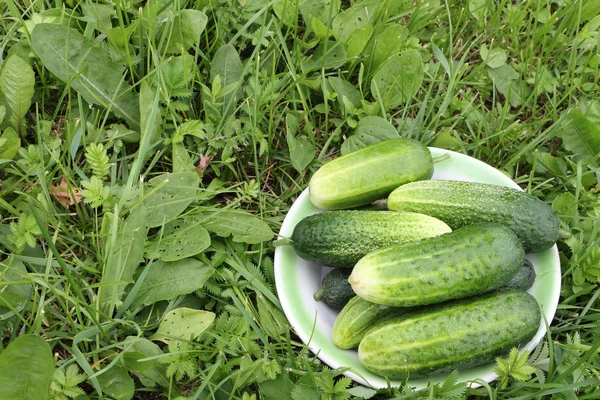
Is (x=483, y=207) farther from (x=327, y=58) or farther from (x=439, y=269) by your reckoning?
(x=327, y=58)

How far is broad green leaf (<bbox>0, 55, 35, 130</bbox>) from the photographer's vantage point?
3107mm

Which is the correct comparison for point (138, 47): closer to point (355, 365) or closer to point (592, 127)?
point (355, 365)

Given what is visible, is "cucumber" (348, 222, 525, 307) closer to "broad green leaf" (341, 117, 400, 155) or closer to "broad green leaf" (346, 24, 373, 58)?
"broad green leaf" (341, 117, 400, 155)

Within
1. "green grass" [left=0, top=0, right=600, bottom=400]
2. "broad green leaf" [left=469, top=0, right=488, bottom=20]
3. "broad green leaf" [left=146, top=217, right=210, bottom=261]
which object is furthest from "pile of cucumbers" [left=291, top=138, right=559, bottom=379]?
"broad green leaf" [left=469, top=0, right=488, bottom=20]

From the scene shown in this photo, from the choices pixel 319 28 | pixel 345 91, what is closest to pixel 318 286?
pixel 345 91

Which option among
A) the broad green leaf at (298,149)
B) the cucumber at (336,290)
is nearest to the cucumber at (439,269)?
the cucumber at (336,290)

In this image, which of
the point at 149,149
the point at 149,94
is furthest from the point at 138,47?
the point at 149,149

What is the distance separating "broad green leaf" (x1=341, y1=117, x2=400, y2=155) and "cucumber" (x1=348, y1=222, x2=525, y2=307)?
38.4 inches

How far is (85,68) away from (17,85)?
37 centimetres

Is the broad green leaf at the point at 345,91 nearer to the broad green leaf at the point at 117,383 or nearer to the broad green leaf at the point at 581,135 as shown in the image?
the broad green leaf at the point at 581,135

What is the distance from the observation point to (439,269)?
241cm

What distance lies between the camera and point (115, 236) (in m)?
2.64

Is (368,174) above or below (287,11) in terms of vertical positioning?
below

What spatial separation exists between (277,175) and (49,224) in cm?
126
